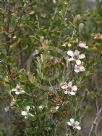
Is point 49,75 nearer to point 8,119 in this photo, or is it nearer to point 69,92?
point 69,92

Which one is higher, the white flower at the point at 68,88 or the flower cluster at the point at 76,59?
the flower cluster at the point at 76,59

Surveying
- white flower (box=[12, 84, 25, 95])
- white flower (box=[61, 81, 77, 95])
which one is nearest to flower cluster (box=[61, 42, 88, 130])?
white flower (box=[61, 81, 77, 95])

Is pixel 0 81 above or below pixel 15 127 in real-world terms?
above

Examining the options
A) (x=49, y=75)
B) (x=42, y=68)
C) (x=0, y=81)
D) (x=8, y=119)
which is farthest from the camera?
(x=8, y=119)

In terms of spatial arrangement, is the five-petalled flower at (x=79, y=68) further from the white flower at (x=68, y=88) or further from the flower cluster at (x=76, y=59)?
the white flower at (x=68, y=88)

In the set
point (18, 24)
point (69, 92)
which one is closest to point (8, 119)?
point (18, 24)

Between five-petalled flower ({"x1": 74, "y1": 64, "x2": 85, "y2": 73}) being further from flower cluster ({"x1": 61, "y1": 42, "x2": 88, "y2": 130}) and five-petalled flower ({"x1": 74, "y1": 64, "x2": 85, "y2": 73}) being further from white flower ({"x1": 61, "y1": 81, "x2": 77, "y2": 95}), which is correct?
white flower ({"x1": 61, "y1": 81, "x2": 77, "y2": 95})

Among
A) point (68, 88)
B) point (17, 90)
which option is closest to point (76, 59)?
point (68, 88)

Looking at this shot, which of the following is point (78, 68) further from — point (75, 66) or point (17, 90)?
point (17, 90)

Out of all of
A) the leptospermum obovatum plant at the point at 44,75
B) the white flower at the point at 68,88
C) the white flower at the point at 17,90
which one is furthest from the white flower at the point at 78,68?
the white flower at the point at 17,90
